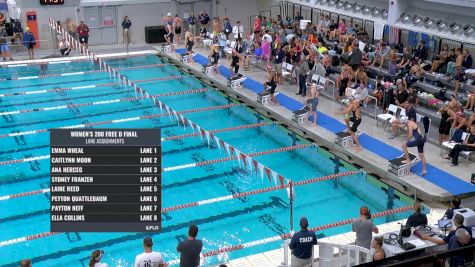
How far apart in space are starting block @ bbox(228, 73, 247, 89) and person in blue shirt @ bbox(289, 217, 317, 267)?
11523 mm

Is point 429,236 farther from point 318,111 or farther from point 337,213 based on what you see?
point 318,111

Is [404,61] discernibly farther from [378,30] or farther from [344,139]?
[344,139]

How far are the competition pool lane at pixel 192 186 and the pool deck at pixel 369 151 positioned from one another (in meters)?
0.28

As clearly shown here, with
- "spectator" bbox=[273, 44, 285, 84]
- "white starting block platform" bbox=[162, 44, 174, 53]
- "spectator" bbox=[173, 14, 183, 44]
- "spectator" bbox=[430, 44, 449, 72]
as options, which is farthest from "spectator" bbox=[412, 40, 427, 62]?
"spectator" bbox=[173, 14, 183, 44]

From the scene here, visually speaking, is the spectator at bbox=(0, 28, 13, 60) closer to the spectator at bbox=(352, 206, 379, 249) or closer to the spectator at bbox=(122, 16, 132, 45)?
the spectator at bbox=(122, 16, 132, 45)

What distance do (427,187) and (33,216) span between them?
7.45 meters

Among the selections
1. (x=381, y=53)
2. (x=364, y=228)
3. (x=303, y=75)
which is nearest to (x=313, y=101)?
(x=303, y=75)

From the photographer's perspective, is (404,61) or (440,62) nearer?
(440,62)

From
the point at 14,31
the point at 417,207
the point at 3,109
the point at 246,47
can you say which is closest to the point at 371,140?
the point at 417,207

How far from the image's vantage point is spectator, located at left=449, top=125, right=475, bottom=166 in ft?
43.7

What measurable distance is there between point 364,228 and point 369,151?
576 cm

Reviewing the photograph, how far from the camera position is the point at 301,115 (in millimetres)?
16281

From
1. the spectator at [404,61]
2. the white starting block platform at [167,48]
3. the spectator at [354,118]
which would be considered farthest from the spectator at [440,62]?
the white starting block platform at [167,48]

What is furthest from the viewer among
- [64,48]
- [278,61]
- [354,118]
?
[64,48]
